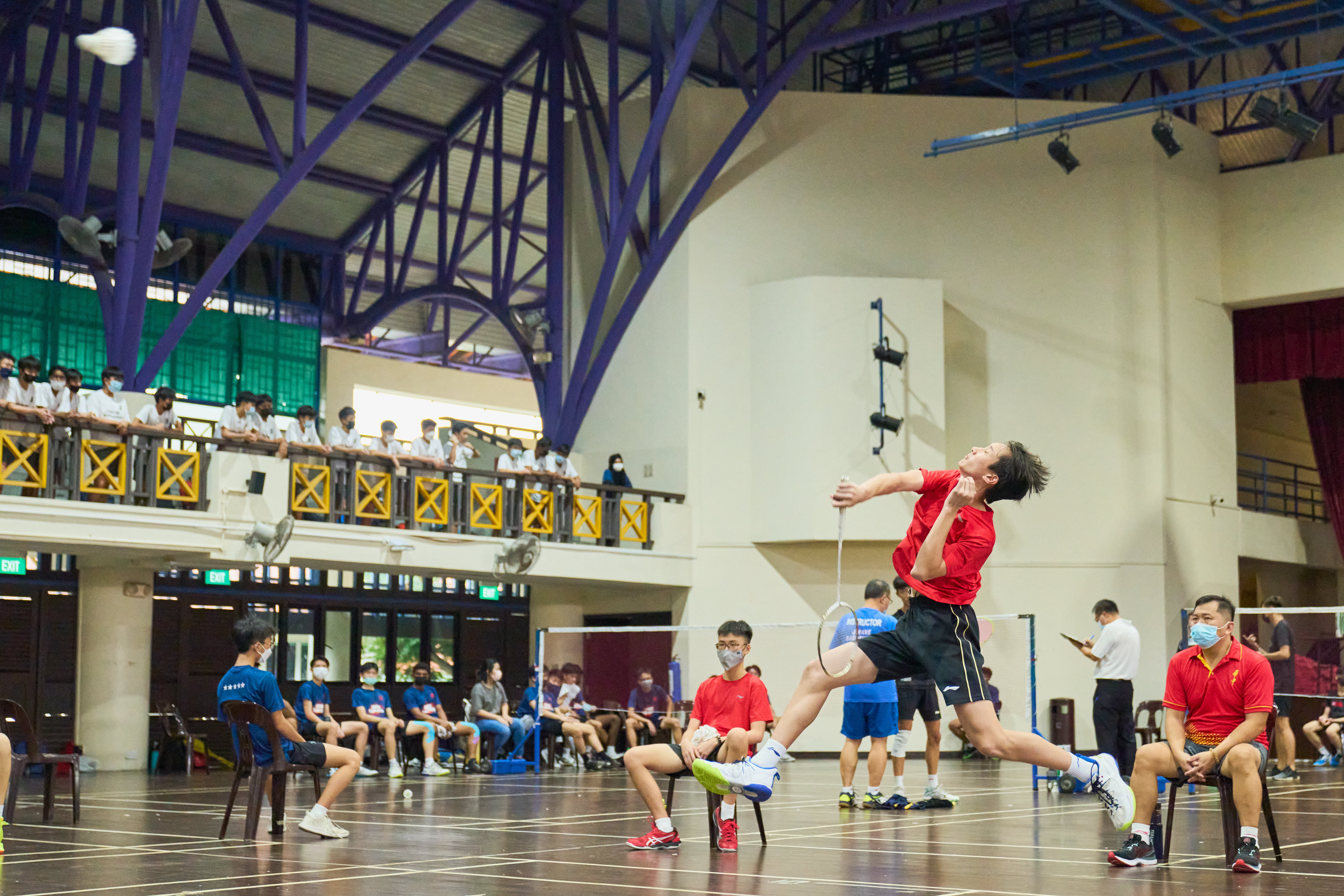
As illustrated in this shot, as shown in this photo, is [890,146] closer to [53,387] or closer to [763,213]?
[763,213]

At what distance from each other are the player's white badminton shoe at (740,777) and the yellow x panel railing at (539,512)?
1364 cm

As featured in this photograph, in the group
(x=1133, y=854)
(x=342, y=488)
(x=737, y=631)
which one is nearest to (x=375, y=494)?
(x=342, y=488)

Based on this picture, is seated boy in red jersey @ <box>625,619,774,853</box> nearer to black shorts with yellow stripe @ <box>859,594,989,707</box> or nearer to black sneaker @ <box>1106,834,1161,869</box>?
black shorts with yellow stripe @ <box>859,594,989,707</box>

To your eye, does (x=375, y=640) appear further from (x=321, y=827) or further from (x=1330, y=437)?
(x=1330, y=437)

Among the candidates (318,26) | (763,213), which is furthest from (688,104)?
(318,26)

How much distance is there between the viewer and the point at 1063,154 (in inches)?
836

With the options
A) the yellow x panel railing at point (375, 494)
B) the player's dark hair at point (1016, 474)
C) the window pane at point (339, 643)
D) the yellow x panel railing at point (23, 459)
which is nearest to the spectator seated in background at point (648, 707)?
the yellow x panel railing at point (375, 494)

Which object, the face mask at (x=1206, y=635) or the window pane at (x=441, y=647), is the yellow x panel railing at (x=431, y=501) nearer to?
the window pane at (x=441, y=647)

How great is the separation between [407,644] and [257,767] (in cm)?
1580

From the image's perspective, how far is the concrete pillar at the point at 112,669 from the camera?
1812 cm

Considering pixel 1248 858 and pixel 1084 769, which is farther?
pixel 1248 858

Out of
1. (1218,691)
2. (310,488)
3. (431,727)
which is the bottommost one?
(431,727)

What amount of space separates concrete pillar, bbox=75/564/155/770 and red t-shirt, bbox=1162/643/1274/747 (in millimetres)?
14112

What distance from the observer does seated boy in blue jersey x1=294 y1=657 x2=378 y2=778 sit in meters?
15.9
